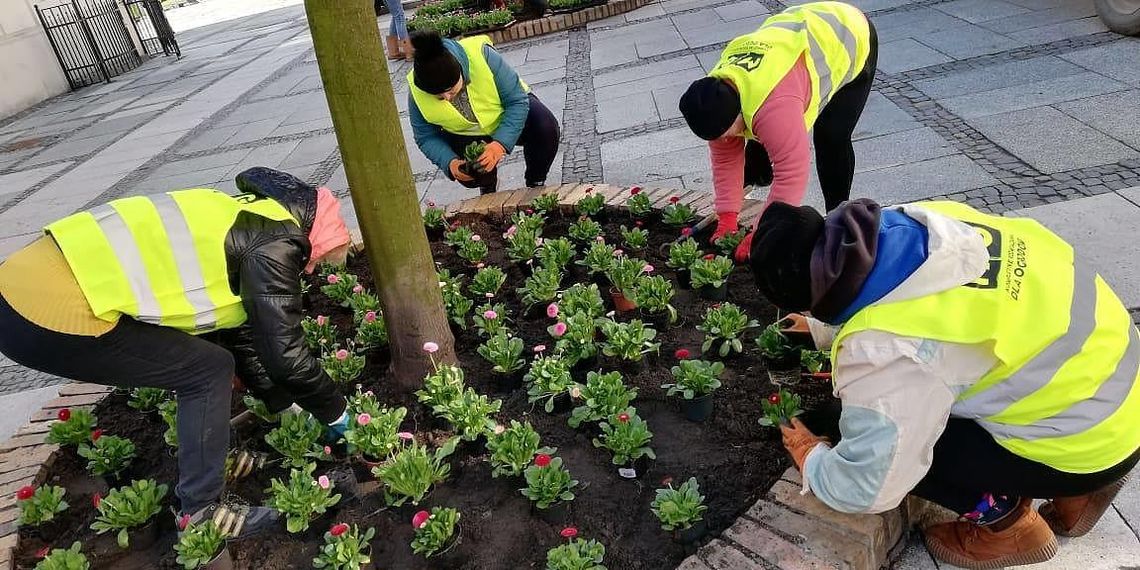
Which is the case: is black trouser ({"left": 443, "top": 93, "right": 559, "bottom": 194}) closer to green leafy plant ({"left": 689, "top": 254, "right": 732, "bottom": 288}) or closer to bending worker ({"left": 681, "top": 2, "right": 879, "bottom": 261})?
bending worker ({"left": 681, "top": 2, "right": 879, "bottom": 261})

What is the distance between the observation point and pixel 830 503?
5.94 ft

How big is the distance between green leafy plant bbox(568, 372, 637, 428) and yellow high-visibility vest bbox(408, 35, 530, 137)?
6.91 feet

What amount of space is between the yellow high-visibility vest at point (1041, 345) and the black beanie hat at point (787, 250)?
0.47 ft

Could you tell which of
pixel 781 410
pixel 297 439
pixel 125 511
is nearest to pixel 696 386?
pixel 781 410

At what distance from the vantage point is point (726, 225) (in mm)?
3189

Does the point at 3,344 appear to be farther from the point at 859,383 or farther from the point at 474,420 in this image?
the point at 859,383

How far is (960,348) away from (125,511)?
2335 mm

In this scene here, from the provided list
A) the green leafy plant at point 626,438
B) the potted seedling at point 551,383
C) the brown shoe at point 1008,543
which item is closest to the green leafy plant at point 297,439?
the potted seedling at point 551,383

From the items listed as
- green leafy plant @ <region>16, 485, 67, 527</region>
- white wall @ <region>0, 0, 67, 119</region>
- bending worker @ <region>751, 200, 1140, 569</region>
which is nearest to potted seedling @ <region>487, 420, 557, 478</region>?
bending worker @ <region>751, 200, 1140, 569</region>

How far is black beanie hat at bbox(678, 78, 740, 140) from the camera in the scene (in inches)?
106

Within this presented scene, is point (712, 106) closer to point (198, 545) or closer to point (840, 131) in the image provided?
point (840, 131)

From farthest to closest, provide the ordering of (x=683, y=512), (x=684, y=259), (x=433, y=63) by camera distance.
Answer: (x=433, y=63), (x=684, y=259), (x=683, y=512)

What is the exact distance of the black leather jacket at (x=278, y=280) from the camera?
2.10m

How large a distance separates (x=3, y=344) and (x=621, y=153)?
3687 mm
